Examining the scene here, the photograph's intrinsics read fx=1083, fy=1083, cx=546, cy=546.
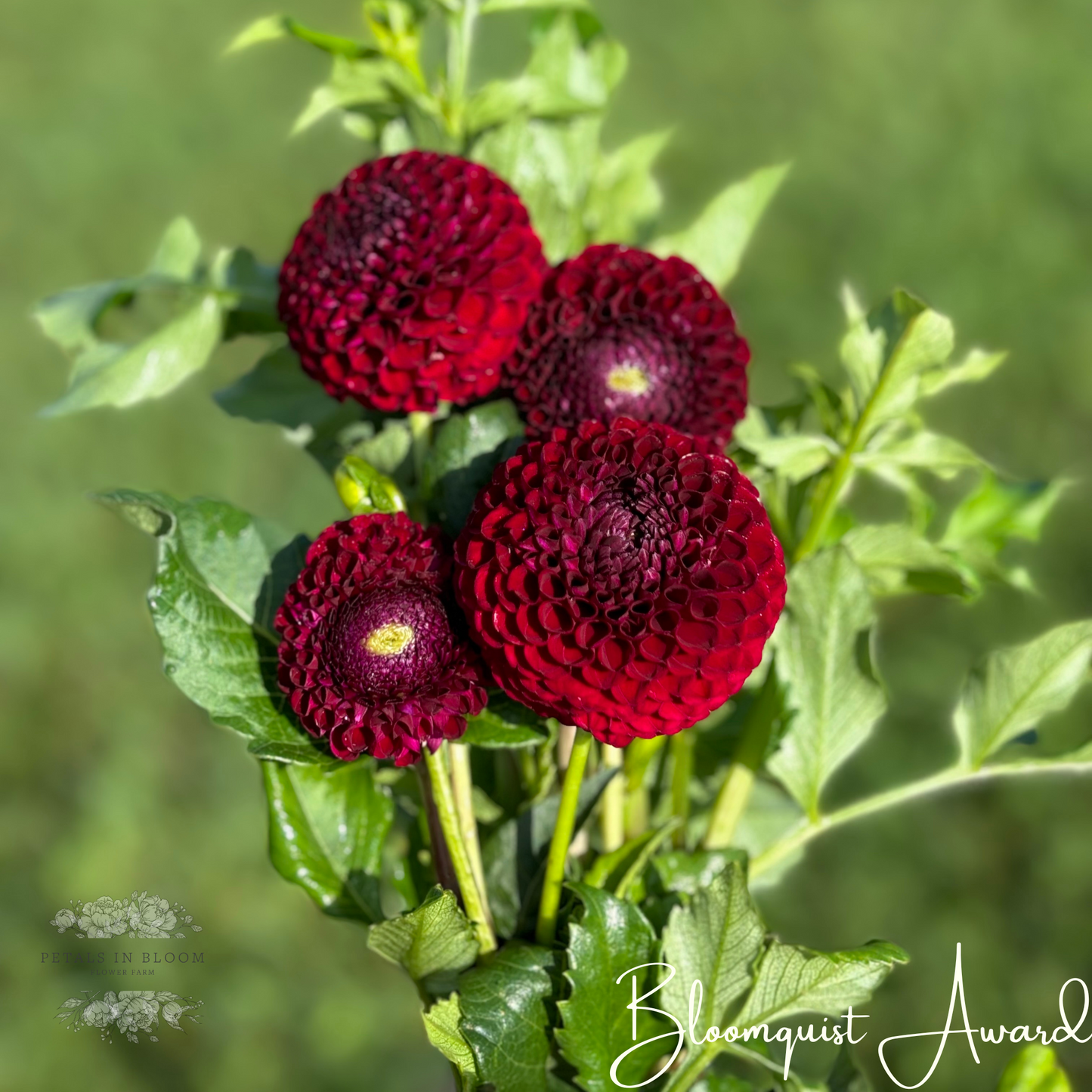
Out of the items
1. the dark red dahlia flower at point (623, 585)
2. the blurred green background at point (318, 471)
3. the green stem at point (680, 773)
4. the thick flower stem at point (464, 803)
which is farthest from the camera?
the blurred green background at point (318, 471)

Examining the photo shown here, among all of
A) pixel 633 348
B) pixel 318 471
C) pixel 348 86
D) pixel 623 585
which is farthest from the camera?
pixel 318 471

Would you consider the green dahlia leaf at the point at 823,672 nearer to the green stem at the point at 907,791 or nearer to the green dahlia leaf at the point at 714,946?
the green stem at the point at 907,791

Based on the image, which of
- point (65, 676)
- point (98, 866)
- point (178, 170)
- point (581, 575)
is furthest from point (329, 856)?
point (178, 170)

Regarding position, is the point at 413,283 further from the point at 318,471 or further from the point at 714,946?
the point at 318,471

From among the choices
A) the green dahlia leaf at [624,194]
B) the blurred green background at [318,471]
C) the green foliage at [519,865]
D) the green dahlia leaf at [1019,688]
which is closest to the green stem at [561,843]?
the green foliage at [519,865]

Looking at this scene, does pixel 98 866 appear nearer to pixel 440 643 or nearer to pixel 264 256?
pixel 264 256

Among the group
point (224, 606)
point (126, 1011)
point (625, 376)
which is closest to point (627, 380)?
point (625, 376)

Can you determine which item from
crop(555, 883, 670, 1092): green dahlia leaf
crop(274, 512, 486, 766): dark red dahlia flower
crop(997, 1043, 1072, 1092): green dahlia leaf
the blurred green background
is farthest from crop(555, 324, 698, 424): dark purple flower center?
the blurred green background
